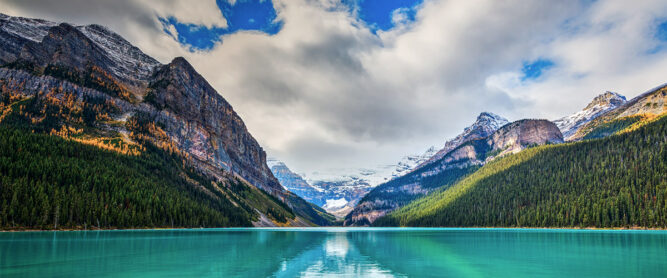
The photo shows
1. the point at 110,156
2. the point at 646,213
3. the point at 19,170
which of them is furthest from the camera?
the point at 110,156

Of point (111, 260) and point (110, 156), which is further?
point (110, 156)

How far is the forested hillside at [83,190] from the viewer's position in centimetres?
8906

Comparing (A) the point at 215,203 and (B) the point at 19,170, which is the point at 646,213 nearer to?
(A) the point at 215,203

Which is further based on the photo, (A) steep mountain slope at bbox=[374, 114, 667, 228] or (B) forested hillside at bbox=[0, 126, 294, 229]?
(A) steep mountain slope at bbox=[374, 114, 667, 228]

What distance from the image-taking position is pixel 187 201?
153625 millimetres

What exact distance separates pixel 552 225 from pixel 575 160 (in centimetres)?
5150

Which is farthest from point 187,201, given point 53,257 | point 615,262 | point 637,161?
point 637,161

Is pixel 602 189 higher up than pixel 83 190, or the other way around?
pixel 602 189

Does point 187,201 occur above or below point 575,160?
below

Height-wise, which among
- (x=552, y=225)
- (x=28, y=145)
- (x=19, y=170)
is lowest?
(x=552, y=225)

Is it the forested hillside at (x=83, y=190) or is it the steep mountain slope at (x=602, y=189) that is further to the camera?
the steep mountain slope at (x=602, y=189)

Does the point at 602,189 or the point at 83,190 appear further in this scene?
the point at 602,189

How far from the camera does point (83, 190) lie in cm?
10625

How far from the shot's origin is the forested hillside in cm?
8906
